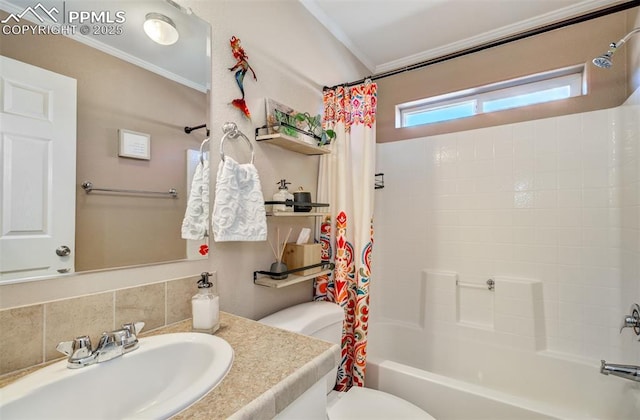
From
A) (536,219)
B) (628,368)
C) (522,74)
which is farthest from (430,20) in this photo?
(628,368)

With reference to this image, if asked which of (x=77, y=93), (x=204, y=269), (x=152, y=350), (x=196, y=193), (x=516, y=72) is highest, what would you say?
(x=516, y=72)

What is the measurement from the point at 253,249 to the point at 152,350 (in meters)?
0.60

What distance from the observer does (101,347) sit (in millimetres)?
701

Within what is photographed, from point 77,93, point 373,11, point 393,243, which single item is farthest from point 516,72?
point 77,93

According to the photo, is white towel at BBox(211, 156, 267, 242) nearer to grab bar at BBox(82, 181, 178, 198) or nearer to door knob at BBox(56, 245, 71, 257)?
→ grab bar at BBox(82, 181, 178, 198)

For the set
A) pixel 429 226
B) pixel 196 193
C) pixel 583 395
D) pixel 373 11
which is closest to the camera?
pixel 196 193

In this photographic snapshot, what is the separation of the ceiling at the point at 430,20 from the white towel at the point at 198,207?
4.10 feet

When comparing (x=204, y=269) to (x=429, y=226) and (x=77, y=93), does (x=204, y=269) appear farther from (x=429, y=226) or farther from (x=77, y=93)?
(x=429, y=226)

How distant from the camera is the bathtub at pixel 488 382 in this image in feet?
4.22

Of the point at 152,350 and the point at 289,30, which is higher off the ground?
the point at 289,30

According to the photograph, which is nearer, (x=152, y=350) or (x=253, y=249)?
(x=152, y=350)

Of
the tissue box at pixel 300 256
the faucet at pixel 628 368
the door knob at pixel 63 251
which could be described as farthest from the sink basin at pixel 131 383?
the faucet at pixel 628 368

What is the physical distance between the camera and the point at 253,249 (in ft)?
4.34

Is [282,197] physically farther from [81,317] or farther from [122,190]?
[81,317]
